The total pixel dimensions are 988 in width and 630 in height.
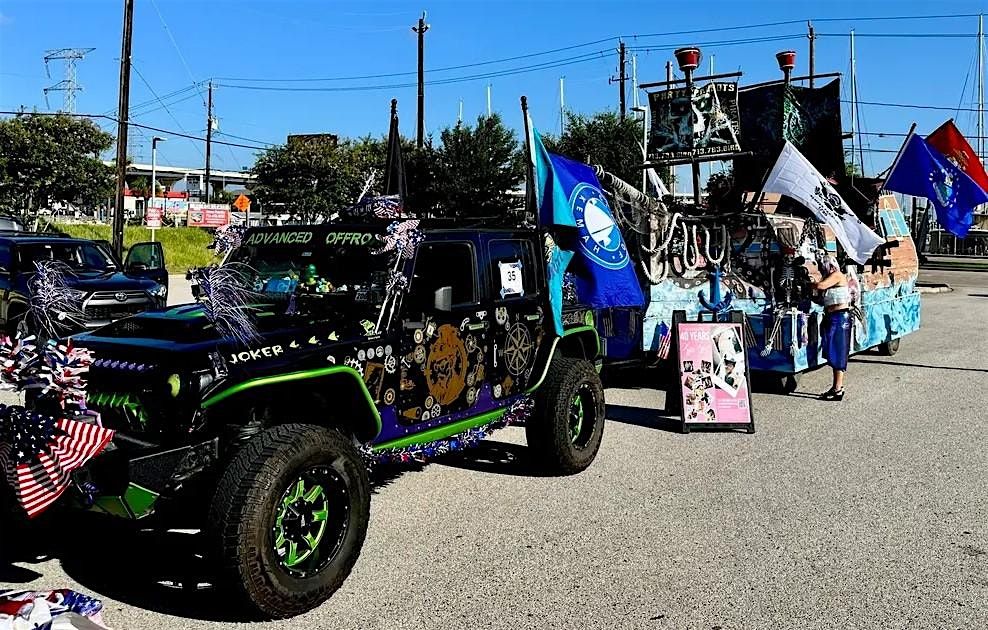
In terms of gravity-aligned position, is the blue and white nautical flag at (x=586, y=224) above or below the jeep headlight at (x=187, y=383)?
above

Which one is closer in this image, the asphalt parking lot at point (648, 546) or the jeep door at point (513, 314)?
the asphalt parking lot at point (648, 546)

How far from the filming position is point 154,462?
12.7 feet

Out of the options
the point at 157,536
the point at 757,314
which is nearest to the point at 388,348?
the point at 157,536

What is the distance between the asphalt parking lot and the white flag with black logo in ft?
9.13

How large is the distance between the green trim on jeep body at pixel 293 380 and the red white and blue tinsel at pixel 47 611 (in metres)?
0.98

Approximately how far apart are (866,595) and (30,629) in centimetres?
371

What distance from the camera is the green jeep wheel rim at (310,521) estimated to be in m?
4.07

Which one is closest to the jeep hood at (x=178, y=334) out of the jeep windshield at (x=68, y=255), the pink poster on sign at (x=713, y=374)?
the pink poster on sign at (x=713, y=374)

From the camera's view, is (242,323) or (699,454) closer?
(242,323)

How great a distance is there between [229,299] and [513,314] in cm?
194

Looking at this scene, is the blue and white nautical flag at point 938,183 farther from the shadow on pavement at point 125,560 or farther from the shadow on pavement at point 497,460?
the shadow on pavement at point 125,560

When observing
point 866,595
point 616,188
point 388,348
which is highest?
point 616,188

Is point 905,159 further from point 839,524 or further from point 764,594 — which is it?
point 764,594

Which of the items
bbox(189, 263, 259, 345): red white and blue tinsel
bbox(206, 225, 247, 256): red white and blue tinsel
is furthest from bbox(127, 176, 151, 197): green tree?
bbox(189, 263, 259, 345): red white and blue tinsel
